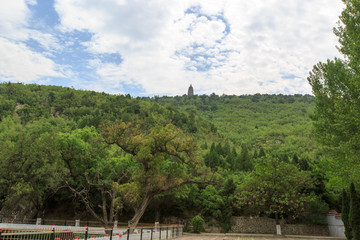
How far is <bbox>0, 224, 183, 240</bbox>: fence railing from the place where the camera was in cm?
668

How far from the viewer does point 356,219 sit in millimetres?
16219

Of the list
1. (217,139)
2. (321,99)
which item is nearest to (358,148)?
(321,99)

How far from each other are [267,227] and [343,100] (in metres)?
19.9

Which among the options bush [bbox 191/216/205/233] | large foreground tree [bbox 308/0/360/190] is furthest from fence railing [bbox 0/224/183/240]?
large foreground tree [bbox 308/0/360/190]

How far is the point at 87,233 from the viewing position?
901 cm

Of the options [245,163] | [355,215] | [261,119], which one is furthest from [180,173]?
[261,119]

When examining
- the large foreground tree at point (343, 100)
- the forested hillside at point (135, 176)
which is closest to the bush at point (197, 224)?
the forested hillside at point (135, 176)

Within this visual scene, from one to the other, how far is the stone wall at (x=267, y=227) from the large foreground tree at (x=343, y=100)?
1103 centimetres

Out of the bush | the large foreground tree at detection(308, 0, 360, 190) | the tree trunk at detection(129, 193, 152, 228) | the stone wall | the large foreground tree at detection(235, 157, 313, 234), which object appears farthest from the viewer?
the stone wall

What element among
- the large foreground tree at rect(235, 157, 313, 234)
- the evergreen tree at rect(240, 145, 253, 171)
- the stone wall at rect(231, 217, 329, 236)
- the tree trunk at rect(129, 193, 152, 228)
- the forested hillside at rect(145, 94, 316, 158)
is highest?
the forested hillside at rect(145, 94, 316, 158)

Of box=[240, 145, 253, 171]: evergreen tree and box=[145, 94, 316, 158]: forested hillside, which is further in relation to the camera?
box=[145, 94, 316, 158]: forested hillside

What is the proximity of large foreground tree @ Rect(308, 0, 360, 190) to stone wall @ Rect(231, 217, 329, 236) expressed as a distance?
11.0 meters

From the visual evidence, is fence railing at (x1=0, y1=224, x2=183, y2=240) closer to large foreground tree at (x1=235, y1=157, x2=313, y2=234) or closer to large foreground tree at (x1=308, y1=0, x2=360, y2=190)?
large foreground tree at (x1=235, y1=157, x2=313, y2=234)

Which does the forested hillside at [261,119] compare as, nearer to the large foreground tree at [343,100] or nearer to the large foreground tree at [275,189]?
the large foreground tree at [275,189]
